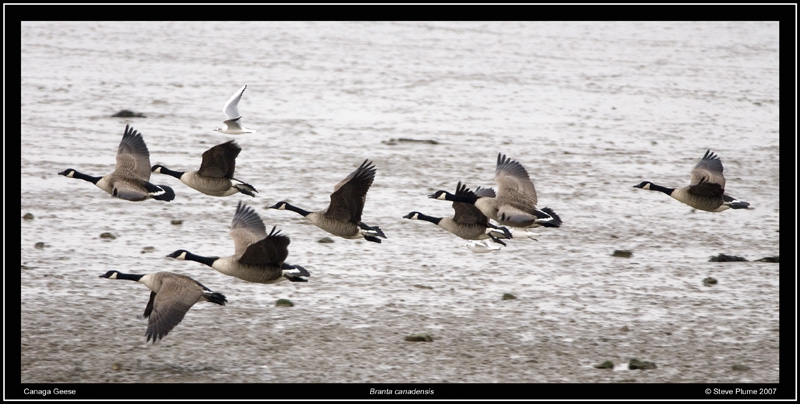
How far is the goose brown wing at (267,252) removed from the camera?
7730 mm

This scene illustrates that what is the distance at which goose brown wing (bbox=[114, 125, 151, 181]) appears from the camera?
31.9 ft

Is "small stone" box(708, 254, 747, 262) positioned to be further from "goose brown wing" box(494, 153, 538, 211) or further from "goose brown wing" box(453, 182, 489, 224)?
"goose brown wing" box(453, 182, 489, 224)

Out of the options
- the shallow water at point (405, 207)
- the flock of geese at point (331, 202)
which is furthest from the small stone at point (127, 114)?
the flock of geese at point (331, 202)

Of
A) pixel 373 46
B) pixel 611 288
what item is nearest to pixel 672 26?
pixel 373 46

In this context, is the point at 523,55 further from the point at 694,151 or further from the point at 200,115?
the point at 200,115

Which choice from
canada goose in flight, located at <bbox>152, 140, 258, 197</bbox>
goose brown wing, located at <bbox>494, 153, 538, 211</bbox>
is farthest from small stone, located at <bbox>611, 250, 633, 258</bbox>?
canada goose in flight, located at <bbox>152, 140, 258, 197</bbox>

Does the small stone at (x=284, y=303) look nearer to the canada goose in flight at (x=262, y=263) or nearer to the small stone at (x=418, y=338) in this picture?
the canada goose in flight at (x=262, y=263)

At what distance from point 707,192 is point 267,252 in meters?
4.24

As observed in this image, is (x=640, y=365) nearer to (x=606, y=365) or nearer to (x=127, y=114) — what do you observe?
(x=606, y=365)

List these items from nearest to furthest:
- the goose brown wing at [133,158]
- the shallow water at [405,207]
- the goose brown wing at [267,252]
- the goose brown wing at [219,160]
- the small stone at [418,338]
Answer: the goose brown wing at [267,252]
the shallow water at [405,207]
the small stone at [418,338]
the goose brown wing at [219,160]
the goose brown wing at [133,158]

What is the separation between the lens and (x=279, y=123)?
16453mm

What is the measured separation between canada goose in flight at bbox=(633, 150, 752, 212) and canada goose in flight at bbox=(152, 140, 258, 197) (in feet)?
13.0

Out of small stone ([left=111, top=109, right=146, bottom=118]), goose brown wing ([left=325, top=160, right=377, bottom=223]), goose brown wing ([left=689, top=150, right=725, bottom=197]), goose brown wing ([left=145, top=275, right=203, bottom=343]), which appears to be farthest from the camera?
small stone ([left=111, top=109, right=146, bottom=118])

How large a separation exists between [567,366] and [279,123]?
9.23m
